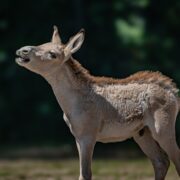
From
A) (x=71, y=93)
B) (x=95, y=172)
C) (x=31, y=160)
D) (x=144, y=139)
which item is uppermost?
(x=71, y=93)

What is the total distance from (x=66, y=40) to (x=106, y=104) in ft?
41.4

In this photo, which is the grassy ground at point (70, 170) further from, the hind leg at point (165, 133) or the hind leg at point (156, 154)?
the hind leg at point (165, 133)

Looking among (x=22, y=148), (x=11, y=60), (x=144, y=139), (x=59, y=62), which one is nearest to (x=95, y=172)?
(x=144, y=139)

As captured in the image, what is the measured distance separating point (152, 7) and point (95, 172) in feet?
34.6

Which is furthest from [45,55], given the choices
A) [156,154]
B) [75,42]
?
[156,154]

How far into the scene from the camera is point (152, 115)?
469 inches

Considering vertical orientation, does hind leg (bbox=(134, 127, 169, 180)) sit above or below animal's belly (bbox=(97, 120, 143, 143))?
below

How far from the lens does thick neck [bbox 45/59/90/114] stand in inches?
455

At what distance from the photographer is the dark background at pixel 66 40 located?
81.0ft

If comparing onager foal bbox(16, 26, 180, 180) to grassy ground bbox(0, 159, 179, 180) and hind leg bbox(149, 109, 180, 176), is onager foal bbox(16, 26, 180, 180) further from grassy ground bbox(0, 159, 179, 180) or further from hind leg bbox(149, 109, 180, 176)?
grassy ground bbox(0, 159, 179, 180)

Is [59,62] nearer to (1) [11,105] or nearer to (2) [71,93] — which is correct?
(2) [71,93]

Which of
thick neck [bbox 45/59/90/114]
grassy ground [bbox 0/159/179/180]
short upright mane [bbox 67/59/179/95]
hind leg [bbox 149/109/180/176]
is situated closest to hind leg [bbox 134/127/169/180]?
hind leg [bbox 149/109/180/176]

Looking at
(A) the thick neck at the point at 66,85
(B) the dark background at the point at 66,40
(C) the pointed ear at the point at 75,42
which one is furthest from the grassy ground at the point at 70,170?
(B) the dark background at the point at 66,40

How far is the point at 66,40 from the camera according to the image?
79.9ft
